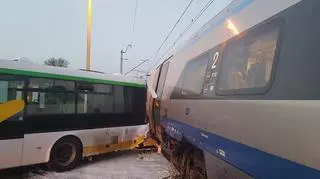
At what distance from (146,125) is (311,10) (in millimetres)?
11273

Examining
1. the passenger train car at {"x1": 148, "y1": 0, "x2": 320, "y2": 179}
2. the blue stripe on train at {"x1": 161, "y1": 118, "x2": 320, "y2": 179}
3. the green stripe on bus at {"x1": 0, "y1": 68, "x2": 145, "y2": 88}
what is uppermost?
the green stripe on bus at {"x1": 0, "y1": 68, "x2": 145, "y2": 88}

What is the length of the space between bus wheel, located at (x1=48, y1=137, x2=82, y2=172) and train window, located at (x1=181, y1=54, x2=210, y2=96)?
4.24 meters

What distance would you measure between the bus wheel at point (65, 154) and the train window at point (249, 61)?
657 cm

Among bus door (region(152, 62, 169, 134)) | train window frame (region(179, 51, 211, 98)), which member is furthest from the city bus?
train window frame (region(179, 51, 211, 98))

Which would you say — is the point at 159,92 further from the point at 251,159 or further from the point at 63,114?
the point at 251,159

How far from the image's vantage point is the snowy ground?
10703 millimetres

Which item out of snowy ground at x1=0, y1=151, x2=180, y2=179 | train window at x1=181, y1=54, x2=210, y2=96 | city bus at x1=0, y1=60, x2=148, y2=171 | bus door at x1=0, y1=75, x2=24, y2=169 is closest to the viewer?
train window at x1=181, y1=54, x2=210, y2=96

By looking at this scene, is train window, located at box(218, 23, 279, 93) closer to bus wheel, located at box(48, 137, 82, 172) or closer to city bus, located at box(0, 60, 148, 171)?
city bus, located at box(0, 60, 148, 171)

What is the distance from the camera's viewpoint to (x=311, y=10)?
342cm

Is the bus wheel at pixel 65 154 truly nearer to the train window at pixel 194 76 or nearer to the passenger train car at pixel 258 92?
the train window at pixel 194 76

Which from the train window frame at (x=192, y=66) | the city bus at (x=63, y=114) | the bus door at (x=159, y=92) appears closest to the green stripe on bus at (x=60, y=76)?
the city bus at (x=63, y=114)

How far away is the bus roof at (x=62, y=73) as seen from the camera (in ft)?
32.3

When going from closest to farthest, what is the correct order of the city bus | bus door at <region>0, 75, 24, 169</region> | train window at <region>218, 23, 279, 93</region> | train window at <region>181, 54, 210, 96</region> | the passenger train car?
1. the passenger train car
2. train window at <region>218, 23, 279, 93</region>
3. train window at <region>181, 54, 210, 96</region>
4. bus door at <region>0, 75, 24, 169</region>
5. the city bus

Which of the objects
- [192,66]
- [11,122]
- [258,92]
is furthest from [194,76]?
[11,122]
